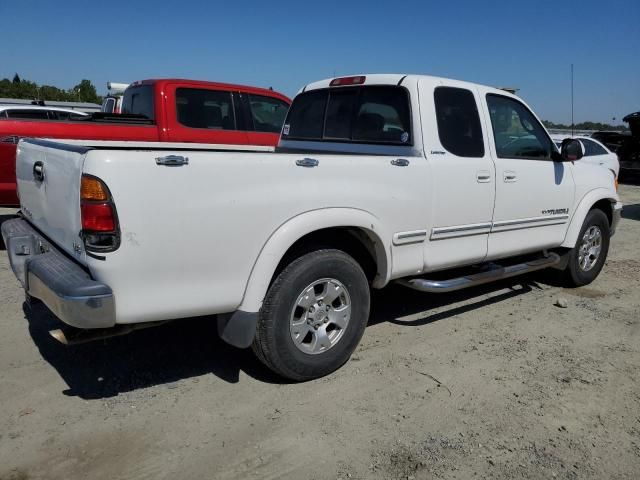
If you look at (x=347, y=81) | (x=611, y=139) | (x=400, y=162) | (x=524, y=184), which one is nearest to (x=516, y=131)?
(x=524, y=184)

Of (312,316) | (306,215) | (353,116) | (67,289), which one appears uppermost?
(353,116)

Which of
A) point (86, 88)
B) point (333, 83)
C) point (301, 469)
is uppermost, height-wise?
point (86, 88)

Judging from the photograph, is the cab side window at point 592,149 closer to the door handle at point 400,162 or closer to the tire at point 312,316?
the door handle at point 400,162

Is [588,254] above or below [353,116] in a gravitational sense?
below

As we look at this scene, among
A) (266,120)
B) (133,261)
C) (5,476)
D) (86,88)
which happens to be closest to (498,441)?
(133,261)

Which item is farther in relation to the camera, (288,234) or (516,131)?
(516,131)

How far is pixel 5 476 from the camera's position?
262 cm

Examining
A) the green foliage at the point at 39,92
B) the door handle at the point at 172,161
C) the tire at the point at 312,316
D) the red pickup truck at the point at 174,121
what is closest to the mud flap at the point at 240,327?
the tire at the point at 312,316

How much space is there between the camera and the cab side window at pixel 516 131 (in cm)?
470

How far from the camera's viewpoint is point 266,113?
7.58m

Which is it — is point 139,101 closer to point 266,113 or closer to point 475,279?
point 266,113

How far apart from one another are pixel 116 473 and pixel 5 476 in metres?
0.50

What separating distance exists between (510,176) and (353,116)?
137 cm

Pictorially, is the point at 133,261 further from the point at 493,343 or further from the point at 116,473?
the point at 493,343
